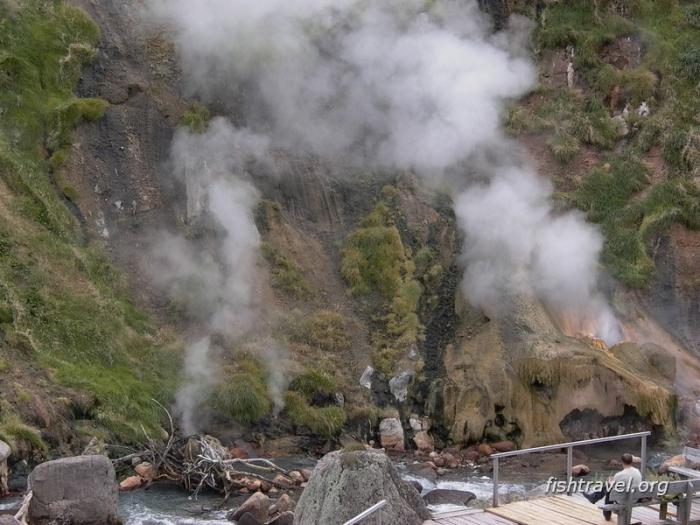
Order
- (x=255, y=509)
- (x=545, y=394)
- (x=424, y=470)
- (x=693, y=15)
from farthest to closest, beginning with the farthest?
(x=693, y=15), (x=545, y=394), (x=424, y=470), (x=255, y=509)

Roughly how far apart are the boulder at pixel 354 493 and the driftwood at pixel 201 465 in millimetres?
4484

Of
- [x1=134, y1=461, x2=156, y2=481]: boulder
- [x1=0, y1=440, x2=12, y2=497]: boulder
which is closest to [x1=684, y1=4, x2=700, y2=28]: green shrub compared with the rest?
[x1=134, y1=461, x2=156, y2=481]: boulder

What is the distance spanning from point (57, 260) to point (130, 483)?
6.59 metres

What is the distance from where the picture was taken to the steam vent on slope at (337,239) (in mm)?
17328

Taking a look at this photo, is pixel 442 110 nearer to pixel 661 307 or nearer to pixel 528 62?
pixel 528 62

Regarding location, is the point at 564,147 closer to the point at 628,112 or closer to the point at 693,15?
the point at 628,112

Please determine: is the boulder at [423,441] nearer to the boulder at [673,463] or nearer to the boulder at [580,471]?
→ the boulder at [580,471]

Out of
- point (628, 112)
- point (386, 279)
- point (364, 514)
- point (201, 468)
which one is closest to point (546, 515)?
point (364, 514)

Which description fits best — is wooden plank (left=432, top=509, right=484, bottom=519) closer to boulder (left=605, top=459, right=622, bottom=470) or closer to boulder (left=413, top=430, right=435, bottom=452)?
boulder (left=605, top=459, right=622, bottom=470)

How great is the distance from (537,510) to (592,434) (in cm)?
922

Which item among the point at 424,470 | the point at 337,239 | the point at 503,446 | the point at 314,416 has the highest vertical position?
the point at 337,239

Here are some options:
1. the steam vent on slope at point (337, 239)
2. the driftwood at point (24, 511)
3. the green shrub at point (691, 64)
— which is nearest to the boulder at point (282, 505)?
the steam vent on slope at point (337, 239)

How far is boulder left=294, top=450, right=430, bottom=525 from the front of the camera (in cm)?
1044

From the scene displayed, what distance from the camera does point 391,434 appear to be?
60.9 feet
